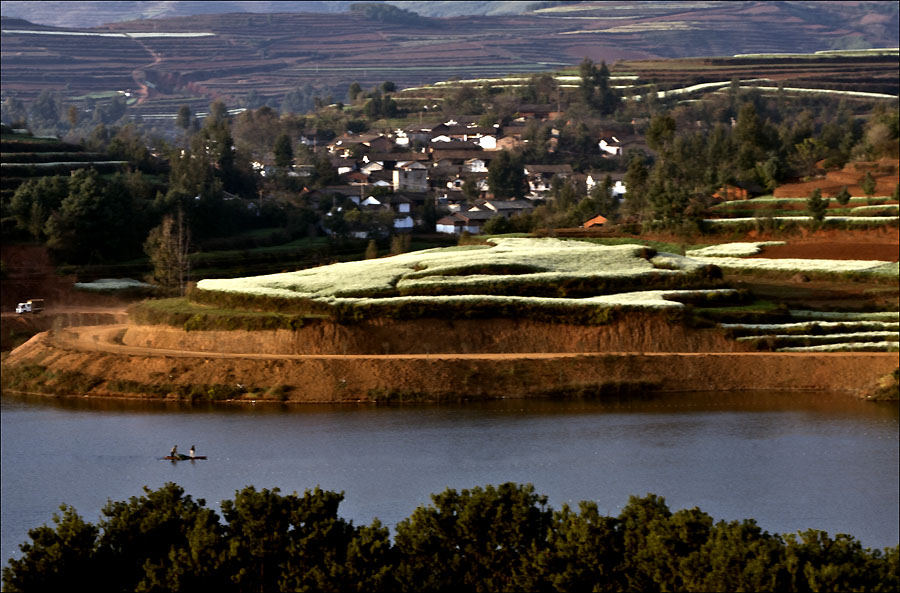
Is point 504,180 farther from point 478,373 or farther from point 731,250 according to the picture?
point 478,373

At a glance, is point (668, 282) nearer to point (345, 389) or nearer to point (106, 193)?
point (345, 389)

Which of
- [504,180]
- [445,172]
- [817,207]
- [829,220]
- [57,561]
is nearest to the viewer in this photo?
[57,561]

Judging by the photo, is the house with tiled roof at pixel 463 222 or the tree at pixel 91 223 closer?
the tree at pixel 91 223

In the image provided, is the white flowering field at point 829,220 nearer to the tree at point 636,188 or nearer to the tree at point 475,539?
the tree at point 636,188

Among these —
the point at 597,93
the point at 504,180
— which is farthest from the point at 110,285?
the point at 597,93

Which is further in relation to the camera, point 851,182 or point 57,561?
point 851,182

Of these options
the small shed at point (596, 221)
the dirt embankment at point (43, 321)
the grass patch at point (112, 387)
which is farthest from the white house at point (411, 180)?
the grass patch at point (112, 387)
